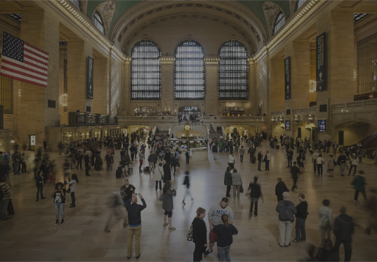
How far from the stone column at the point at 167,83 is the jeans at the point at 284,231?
41.0 metres

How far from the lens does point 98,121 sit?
27.6 meters

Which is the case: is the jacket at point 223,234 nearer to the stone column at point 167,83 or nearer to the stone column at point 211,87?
the stone column at point 211,87

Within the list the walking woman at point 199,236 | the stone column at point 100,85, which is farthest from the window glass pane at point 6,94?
the walking woman at point 199,236

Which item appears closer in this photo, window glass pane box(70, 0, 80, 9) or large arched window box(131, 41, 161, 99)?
window glass pane box(70, 0, 80, 9)

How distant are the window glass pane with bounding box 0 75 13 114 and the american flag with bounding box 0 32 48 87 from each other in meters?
10.7

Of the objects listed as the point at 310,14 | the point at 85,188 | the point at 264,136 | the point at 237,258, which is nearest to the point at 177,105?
the point at 264,136

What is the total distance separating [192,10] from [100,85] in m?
19.8

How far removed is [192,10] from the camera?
42.3 metres

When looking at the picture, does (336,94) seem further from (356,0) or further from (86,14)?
(86,14)

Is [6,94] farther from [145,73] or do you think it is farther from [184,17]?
[184,17]

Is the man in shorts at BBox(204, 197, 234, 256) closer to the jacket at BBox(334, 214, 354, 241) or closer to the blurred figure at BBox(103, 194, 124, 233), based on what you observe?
the jacket at BBox(334, 214, 354, 241)

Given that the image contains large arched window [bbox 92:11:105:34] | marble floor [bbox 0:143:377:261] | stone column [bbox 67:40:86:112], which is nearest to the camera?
marble floor [bbox 0:143:377:261]

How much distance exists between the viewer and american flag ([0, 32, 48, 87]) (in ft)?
48.4

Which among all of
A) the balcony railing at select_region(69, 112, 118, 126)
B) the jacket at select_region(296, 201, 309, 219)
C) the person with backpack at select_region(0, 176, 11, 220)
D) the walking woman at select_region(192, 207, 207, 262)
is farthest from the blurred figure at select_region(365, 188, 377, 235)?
the balcony railing at select_region(69, 112, 118, 126)
